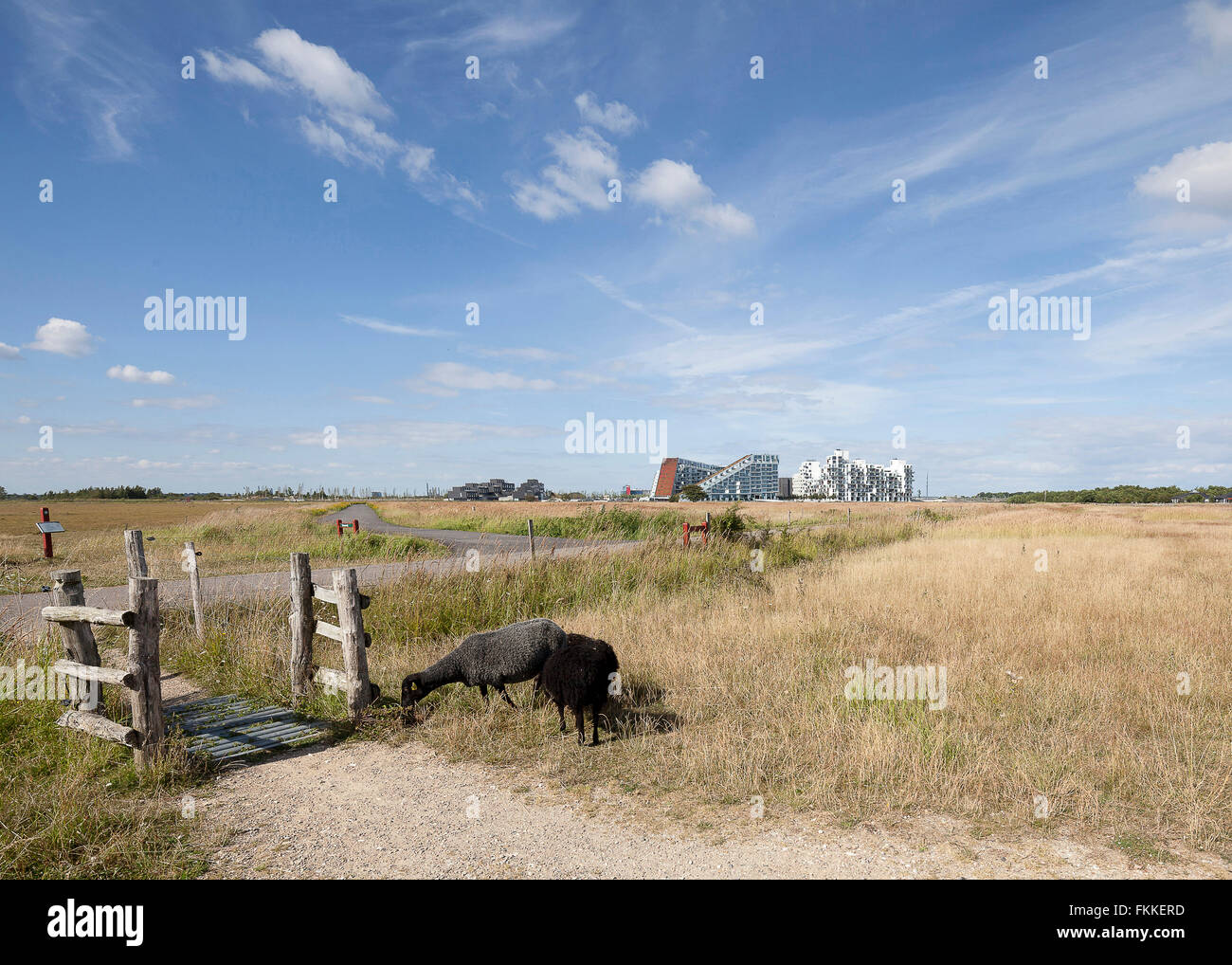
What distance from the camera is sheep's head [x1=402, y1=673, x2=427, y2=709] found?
7.54m

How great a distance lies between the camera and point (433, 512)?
54.8m

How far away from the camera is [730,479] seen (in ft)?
579

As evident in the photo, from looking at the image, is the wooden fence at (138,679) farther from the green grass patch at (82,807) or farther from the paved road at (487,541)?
the paved road at (487,541)

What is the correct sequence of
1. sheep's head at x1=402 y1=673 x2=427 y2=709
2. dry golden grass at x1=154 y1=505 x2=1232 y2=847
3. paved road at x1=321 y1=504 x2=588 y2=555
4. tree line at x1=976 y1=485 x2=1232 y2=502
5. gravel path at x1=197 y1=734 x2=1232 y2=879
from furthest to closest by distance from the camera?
tree line at x1=976 y1=485 x2=1232 y2=502, paved road at x1=321 y1=504 x2=588 y2=555, sheep's head at x1=402 y1=673 x2=427 y2=709, dry golden grass at x1=154 y1=505 x2=1232 y2=847, gravel path at x1=197 y1=734 x2=1232 y2=879

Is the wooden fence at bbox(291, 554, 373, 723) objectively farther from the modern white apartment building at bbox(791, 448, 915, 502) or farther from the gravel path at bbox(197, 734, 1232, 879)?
the modern white apartment building at bbox(791, 448, 915, 502)

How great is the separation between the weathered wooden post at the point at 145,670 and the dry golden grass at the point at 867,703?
2184 millimetres

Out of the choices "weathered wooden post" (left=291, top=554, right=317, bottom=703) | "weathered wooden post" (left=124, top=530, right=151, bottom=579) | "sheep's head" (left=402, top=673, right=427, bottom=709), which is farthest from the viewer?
"weathered wooden post" (left=124, top=530, right=151, bottom=579)

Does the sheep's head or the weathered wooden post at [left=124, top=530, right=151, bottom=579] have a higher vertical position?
the weathered wooden post at [left=124, top=530, right=151, bottom=579]

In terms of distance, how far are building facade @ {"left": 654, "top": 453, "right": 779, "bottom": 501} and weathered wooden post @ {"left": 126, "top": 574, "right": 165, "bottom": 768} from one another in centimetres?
15208

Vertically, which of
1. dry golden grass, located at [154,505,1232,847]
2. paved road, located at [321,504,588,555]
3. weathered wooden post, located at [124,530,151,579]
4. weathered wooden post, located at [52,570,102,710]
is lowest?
dry golden grass, located at [154,505,1232,847]

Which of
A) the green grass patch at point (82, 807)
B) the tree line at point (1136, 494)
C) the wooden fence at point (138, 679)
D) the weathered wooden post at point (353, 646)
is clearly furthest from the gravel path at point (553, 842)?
the tree line at point (1136, 494)

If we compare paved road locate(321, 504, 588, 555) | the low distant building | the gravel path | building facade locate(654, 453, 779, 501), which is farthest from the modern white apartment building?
the gravel path
